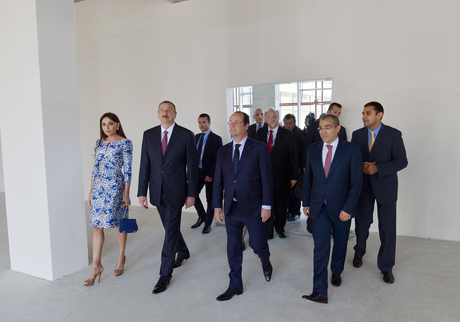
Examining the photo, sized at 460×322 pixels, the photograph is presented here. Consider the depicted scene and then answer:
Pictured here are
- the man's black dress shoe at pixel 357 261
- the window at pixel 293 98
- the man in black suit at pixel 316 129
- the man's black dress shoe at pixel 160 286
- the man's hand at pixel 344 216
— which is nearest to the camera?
the man's hand at pixel 344 216

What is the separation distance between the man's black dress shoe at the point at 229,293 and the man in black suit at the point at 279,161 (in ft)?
5.27

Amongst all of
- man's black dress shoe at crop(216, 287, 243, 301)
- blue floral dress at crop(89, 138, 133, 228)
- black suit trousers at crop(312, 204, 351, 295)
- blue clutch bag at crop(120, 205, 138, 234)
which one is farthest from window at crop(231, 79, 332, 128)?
man's black dress shoe at crop(216, 287, 243, 301)

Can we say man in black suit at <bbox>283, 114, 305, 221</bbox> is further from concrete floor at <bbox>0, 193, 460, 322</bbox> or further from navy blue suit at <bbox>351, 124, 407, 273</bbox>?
navy blue suit at <bbox>351, 124, 407, 273</bbox>

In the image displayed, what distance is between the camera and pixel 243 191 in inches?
125

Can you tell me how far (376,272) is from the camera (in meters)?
3.80

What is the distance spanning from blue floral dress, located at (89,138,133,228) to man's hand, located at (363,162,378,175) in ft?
8.00

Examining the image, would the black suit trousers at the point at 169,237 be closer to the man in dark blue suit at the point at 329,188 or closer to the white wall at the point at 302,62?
the man in dark blue suit at the point at 329,188

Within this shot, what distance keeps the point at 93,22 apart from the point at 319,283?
7.34m

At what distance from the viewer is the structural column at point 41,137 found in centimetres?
368

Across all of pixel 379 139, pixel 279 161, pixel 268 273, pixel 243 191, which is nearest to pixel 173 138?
pixel 243 191

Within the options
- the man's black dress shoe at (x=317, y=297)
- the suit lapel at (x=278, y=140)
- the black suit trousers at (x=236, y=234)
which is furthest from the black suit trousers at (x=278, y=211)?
the man's black dress shoe at (x=317, y=297)

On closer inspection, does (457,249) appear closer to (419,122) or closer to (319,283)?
(419,122)

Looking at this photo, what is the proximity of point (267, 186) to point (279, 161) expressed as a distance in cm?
170

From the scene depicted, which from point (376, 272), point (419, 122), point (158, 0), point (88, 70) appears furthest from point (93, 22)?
point (376, 272)
